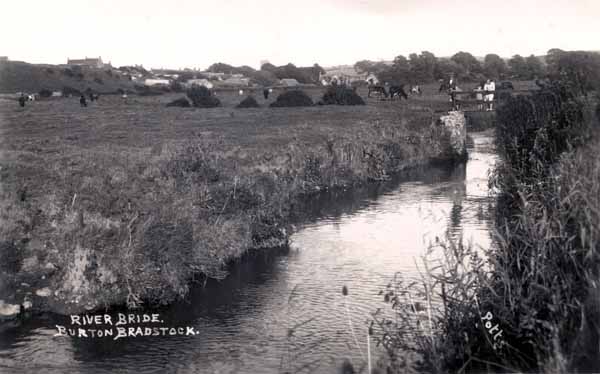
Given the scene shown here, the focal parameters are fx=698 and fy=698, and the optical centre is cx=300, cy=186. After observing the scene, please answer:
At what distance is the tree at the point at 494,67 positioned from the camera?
93438mm

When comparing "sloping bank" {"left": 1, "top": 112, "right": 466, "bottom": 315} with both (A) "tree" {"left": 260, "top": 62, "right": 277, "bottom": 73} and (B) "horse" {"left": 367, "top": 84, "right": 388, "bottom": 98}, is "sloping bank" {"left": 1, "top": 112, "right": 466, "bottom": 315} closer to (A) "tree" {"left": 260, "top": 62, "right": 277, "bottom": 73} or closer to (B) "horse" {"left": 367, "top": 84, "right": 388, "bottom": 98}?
(B) "horse" {"left": 367, "top": 84, "right": 388, "bottom": 98}

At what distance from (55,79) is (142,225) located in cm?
6802

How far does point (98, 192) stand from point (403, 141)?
81.7 feet

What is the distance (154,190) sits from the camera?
21.1 meters

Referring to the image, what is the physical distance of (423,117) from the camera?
48.7 metres

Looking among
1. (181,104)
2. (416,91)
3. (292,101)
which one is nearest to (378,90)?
(416,91)

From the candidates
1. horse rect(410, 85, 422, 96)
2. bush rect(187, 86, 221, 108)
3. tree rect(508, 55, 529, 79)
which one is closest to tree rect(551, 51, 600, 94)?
bush rect(187, 86, 221, 108)

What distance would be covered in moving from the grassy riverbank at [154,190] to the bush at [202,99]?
15.8 meters

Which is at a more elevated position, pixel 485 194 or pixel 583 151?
pixel 583 151

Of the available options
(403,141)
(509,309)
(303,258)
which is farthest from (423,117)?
(509,309)

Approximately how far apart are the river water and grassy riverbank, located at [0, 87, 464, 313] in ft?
2.87

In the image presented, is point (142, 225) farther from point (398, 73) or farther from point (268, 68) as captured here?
point (268, 68)

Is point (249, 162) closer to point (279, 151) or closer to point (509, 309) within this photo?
point (279, 151)

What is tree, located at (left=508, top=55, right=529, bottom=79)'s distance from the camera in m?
87.6
